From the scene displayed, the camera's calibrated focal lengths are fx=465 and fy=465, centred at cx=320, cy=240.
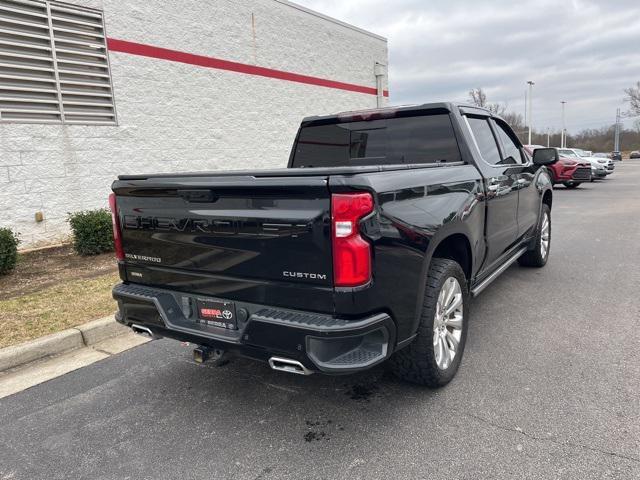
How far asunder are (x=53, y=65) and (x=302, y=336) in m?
7.96

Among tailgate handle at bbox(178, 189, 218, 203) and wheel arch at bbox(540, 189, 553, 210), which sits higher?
tailgate handle at bbox(178, 189, 218, 203)

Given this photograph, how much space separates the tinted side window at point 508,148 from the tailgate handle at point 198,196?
3113 mm

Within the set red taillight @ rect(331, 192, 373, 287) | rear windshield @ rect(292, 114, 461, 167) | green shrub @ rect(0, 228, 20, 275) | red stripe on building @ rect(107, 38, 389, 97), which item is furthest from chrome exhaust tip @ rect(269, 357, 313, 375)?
red stripe on building @ rect(107, 38, 389, 97)

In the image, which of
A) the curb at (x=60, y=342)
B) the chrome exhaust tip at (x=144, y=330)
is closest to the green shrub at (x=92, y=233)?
the curb at (x=60, y=342)

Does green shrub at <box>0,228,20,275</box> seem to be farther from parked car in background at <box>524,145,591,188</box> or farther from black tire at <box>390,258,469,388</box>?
parked car in background at <box>524,145,591,188</box>

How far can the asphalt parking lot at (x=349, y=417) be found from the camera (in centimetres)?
244

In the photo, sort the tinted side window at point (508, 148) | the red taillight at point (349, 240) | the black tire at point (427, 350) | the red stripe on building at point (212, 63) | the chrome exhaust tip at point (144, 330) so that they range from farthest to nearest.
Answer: the red stripe on building at point (212, 63) < the tinted side window at point (508, 148) < the chrome exhaust tip at point (144, 330) < the black tire at point (427, 350) < the red taillight at point (349, 240)

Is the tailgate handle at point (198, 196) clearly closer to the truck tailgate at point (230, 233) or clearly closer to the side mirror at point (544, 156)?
the truck tailgate at point (230, 233)

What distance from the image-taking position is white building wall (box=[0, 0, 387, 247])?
25.8ft

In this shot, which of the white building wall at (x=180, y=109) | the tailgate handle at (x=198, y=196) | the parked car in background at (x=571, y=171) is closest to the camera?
the tailgate handle at (x=198, y=196)

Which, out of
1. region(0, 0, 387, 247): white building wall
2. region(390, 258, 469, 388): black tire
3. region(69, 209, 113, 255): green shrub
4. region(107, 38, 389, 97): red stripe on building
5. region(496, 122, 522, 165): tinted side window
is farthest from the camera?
region(107, 38, 389, 97): red stripe on building

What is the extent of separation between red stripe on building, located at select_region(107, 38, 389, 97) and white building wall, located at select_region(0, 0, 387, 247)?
0.10 meters

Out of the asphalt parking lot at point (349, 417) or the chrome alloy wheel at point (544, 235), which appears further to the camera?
the chrome alloy wheel at point (544, 235)

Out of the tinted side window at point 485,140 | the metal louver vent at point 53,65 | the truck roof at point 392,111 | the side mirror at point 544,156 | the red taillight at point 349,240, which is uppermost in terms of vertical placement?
the metal louver vent at point 53,65
